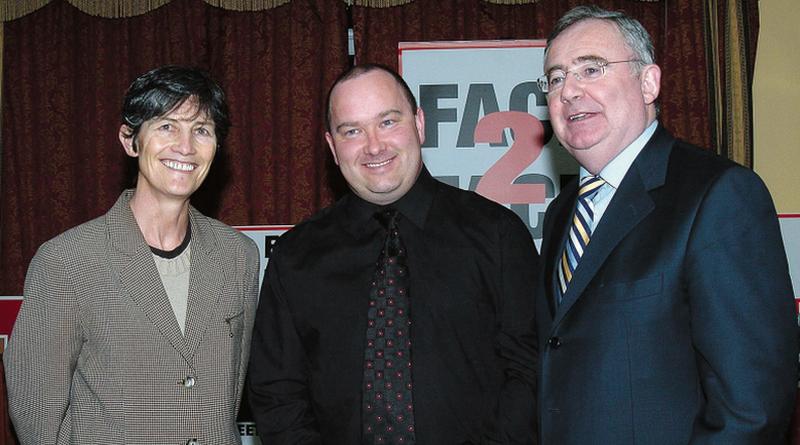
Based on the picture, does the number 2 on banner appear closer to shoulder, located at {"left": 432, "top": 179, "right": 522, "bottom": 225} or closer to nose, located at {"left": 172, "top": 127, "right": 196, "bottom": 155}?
shoulder, located at {"left": 432, "top": 179, "right": 522, "bottom": 225}

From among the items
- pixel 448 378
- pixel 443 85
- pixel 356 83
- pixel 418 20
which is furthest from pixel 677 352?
pixel 418 20

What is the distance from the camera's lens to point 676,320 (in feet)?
5.42

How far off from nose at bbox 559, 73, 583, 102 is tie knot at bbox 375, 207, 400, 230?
635 millimetres

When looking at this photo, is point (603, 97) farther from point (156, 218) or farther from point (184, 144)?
point (156, 218)

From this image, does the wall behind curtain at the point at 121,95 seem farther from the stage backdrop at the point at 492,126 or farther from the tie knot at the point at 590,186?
the tie knot at the point at 590,186

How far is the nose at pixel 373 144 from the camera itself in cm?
222

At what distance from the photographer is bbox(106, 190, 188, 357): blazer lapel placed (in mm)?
2156

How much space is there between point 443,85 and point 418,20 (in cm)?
50

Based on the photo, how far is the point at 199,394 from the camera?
2.17 metres

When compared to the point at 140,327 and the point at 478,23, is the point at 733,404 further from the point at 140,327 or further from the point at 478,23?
the point at 478,23

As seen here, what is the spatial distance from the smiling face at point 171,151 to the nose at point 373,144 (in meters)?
0.52

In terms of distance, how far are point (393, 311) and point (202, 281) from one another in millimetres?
595

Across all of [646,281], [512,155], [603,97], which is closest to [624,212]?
[646,281]

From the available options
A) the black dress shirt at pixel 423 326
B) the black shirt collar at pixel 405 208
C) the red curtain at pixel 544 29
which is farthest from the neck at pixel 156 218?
the red curtain at pixel 544 29
